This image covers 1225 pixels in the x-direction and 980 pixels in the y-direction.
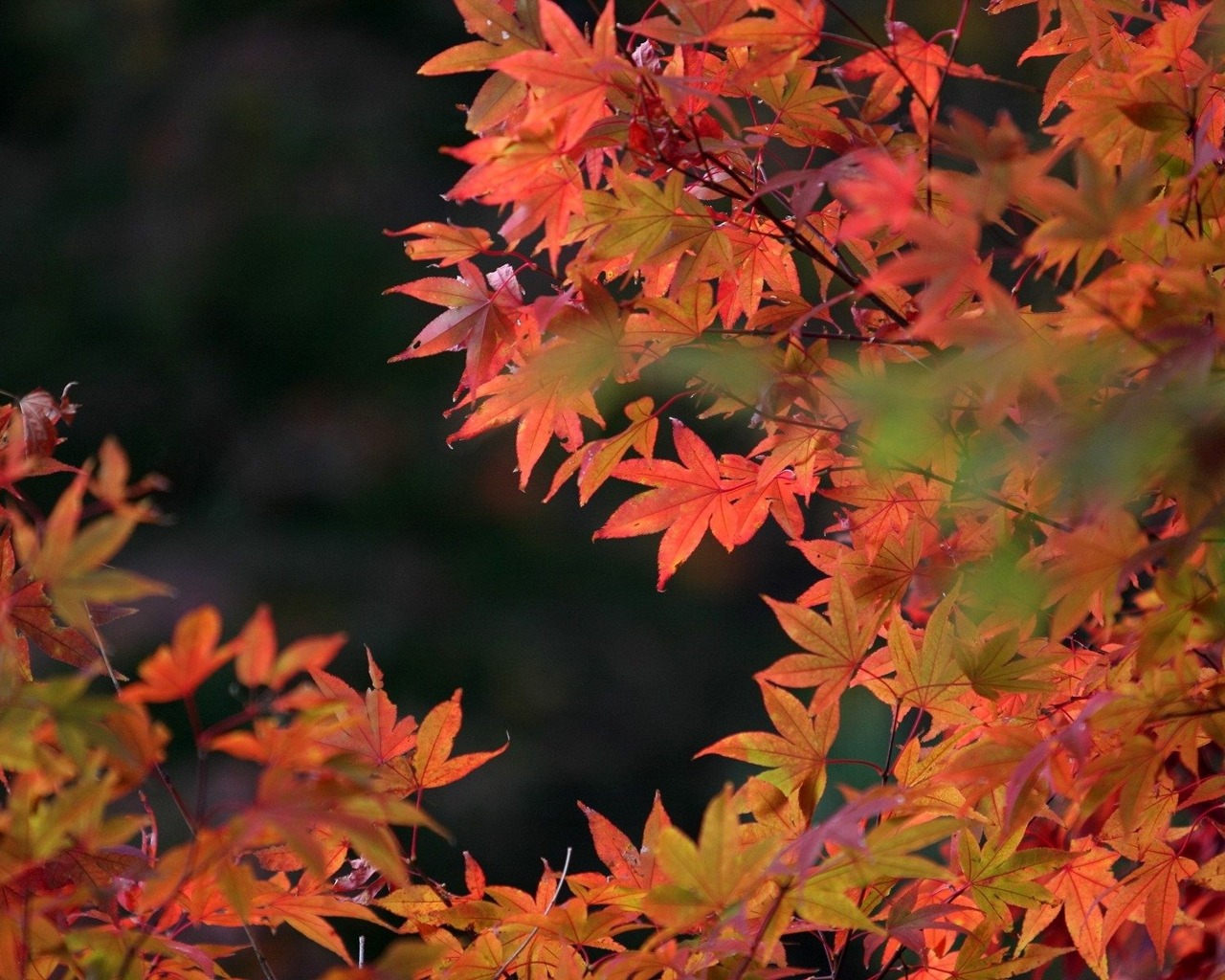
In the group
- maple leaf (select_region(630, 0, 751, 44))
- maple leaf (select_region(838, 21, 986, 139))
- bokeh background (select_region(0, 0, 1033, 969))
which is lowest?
bokeh background (select_region(0, 0, 1033, 969))

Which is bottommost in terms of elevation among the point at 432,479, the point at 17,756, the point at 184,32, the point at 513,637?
the point at 513,637

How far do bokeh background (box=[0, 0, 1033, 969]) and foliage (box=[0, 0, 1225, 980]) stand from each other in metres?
3.12

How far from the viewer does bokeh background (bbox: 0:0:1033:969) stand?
4.01 meters

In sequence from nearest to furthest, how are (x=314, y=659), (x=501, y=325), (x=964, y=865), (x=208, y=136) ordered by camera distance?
1. (x=314, y=659)
2. (x=964, y=865)
3. (x=501, y=325)
4. (x=208, y=136)

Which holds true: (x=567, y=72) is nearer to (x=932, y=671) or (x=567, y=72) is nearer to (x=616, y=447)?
(x=616, y=447)

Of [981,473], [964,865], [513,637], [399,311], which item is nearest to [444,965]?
[964,865]

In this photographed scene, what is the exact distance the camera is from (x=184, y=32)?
476cm

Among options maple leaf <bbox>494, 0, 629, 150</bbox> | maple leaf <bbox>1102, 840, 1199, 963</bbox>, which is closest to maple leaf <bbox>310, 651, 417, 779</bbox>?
maple leaf <bbox>494, 0, 629, 150</bbox>

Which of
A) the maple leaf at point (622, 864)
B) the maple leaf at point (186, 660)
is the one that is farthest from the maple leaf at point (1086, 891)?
the maple leaf at point (186, 660)

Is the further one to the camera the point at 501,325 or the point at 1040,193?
the point at 501,325

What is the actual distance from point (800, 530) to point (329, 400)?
3.76 m

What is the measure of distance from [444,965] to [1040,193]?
55cm

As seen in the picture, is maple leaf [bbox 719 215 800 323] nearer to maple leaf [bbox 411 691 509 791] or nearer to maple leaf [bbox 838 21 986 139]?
maple leaf [bbox 838 21 986 139]

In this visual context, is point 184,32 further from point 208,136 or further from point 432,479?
point 432,479
